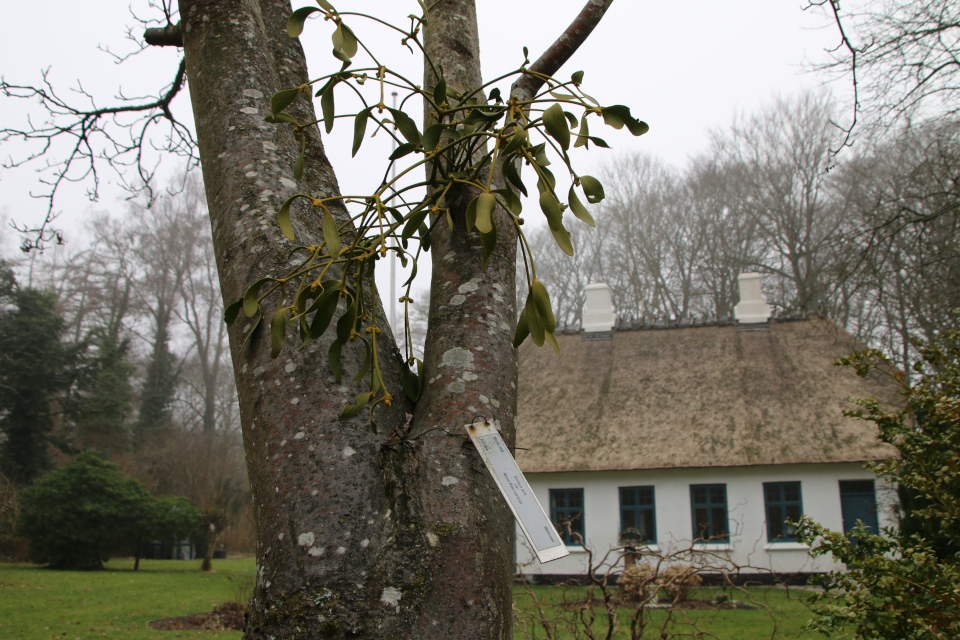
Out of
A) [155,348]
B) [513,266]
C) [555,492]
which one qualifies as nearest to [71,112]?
[513,266]

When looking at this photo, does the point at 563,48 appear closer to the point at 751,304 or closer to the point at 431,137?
the point at 431,137

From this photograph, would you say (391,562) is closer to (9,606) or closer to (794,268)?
(9,606)

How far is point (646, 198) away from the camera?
2736 centimetres

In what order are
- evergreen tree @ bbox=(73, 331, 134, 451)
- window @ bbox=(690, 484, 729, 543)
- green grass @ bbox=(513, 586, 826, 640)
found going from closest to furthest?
green grass @ bbox=(513, 586, 826, 640), window @ bbox=(690, 484, 729, 543), evergreen tree @ bbox=(73, 331, 134, 451)

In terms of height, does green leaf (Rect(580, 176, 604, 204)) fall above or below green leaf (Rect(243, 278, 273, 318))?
above

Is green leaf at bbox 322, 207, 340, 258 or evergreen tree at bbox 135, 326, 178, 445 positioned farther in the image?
evergreen tree at bbox 135, 326, 178, 445

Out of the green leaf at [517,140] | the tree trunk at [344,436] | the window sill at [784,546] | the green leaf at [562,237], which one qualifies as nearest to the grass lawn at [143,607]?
the window sill at [784,546]

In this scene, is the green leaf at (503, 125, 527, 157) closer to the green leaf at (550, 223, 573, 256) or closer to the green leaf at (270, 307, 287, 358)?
the green leaf at (550, 223, 573, 256)

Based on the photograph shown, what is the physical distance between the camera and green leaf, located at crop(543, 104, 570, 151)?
48.4 inches

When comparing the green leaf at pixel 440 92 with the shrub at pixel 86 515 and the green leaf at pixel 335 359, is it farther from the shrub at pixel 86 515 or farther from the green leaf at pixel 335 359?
the shrub at pixel 86 515

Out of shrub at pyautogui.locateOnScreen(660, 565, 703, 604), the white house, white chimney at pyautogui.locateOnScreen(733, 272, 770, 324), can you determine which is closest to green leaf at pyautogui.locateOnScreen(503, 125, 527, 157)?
shrub at pyautogui.locateOnScreen(660, 565, 703, 604)

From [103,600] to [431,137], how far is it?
44.3ft

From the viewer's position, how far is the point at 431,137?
1383 millimetres

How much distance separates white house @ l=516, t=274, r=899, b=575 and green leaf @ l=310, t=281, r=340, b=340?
12842 mm
